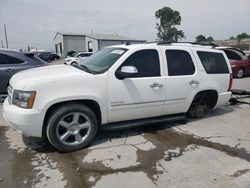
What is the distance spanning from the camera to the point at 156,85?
4.91m

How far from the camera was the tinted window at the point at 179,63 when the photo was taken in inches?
204

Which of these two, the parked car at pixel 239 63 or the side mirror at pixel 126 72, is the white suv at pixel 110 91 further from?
the parked car at pixel 239 63

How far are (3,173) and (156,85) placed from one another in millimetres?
2931

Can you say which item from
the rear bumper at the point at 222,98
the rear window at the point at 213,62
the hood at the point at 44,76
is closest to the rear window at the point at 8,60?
the hood at the point at 44,76

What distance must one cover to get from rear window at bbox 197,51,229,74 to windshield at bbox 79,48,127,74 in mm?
1949

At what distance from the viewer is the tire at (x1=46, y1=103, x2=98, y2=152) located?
411 centimetres

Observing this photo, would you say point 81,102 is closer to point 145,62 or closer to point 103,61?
point 103,61

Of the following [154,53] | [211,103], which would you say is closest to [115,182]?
[154,53]

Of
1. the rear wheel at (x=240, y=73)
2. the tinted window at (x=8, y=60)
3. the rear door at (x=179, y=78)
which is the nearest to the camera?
the rear door at (x=179, y=78)

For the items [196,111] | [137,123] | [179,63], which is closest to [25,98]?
[137,123]

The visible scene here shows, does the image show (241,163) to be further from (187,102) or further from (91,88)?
(91,88)

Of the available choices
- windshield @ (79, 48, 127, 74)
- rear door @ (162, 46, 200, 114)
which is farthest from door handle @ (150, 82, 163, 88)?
windshield @ (79, 48, 127, 74)

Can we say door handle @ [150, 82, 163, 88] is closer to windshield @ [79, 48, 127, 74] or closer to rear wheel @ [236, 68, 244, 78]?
windshield @ [79, 48, 127, 74]

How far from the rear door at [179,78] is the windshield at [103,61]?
964 mm
